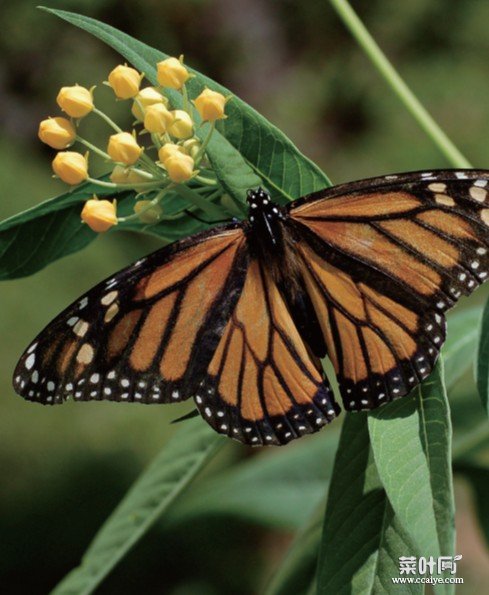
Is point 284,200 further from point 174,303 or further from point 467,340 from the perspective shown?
point 467,340

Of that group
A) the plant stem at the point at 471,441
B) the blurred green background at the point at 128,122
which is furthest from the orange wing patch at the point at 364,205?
the blurred green background at the point at 128,122

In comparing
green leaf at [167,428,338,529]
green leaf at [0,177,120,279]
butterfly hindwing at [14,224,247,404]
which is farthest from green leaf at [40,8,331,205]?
green leaf at [167,428,338,529]

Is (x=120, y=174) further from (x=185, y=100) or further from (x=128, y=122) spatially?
(x=128, y=122)

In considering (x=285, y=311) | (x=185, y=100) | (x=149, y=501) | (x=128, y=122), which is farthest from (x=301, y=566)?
(x=128, y=122)

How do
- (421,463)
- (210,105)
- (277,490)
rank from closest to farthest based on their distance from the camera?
(421,463)
(210,105)
(277,490)

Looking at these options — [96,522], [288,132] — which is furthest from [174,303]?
[288,132]

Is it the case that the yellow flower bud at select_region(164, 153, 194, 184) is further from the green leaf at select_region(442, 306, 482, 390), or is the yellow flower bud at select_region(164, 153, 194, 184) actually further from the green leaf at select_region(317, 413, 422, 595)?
the green leaf at select_region(442, 306, 482, 390)

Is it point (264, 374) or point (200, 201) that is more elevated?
point (200, 201)

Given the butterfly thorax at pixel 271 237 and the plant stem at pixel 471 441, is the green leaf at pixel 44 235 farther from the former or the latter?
the plant stem at pixel 471 441
